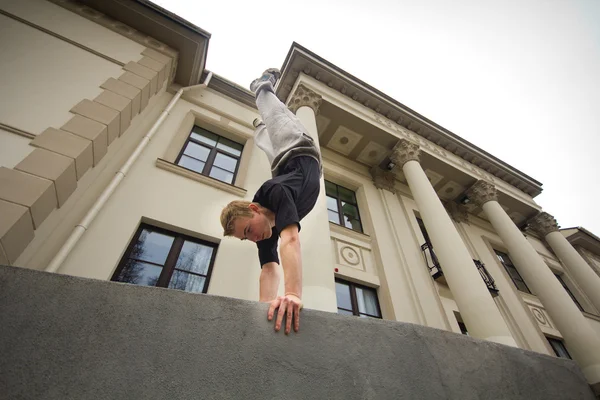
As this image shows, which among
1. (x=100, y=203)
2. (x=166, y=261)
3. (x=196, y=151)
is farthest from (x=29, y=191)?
(x=196, y=151)

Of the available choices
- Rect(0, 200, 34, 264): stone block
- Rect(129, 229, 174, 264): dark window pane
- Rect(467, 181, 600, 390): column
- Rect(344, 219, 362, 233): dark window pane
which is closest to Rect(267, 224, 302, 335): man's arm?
Rect(0, 200, 34, 264): stone block

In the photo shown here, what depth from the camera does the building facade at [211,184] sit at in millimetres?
3781

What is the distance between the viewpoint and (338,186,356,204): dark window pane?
891 cm

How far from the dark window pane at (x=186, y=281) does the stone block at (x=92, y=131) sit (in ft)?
7.60

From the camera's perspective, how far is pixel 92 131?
4102mm

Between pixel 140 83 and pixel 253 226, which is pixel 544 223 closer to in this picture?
pixel 253 226

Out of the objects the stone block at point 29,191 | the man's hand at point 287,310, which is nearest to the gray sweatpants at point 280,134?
the man's hand at point 287,310

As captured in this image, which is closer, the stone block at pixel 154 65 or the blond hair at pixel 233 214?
the blond hair at pixel 233 214

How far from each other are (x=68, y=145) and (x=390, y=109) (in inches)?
365

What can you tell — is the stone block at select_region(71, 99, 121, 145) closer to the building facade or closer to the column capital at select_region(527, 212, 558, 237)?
the building facade

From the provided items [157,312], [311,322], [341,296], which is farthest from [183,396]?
[341,296]

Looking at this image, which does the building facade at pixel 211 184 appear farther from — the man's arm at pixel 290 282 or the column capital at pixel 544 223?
the man's arm at pixel 290 282

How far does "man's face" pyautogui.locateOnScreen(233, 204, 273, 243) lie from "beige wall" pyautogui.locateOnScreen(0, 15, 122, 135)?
3825 millimetres

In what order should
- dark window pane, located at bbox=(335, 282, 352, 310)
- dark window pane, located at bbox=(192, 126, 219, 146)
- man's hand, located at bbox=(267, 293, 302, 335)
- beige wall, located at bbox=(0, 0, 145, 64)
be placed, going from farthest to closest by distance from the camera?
dark window pane, located at bbox=(192, 126, 219, 146) → dark window pane, located at bbox=(335, 282, 352, 310) → beige wall, located at bbox=(0, 0, 145, 64) → man's hand, located at bbox=(267, 293, 302, 335)
